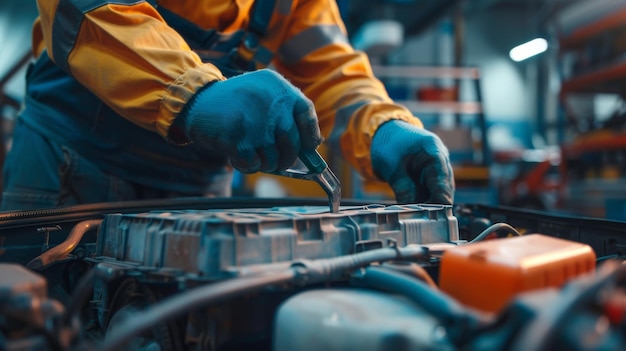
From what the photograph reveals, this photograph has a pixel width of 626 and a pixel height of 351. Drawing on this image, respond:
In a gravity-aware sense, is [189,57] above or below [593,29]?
below

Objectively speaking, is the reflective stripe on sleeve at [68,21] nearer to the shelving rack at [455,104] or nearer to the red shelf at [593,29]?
the shelving rack at [455,104]

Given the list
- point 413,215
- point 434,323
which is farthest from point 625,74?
point 434,323

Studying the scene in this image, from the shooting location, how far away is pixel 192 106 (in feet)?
3.24

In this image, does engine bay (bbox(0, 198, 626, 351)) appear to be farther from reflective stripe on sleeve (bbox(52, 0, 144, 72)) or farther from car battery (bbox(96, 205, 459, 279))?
reflective stripe on sleeve (bbox(52, 0, 144, 72))

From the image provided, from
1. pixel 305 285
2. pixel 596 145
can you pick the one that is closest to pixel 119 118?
pixel 305 285

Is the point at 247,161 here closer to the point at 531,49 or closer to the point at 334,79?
the point at 334,79

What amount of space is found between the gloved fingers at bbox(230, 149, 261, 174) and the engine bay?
0.23 metres

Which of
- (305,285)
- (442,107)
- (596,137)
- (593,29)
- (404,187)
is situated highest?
(593,29)

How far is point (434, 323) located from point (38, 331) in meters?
0.44

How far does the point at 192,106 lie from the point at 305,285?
432 millimetres

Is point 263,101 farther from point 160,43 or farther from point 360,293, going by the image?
point 360,293

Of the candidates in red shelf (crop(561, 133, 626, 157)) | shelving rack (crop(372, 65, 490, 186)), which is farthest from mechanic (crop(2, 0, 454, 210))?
red shelf (crop(561, 133, 626, 157))

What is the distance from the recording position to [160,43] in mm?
1069

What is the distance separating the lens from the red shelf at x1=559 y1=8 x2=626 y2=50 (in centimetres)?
505
